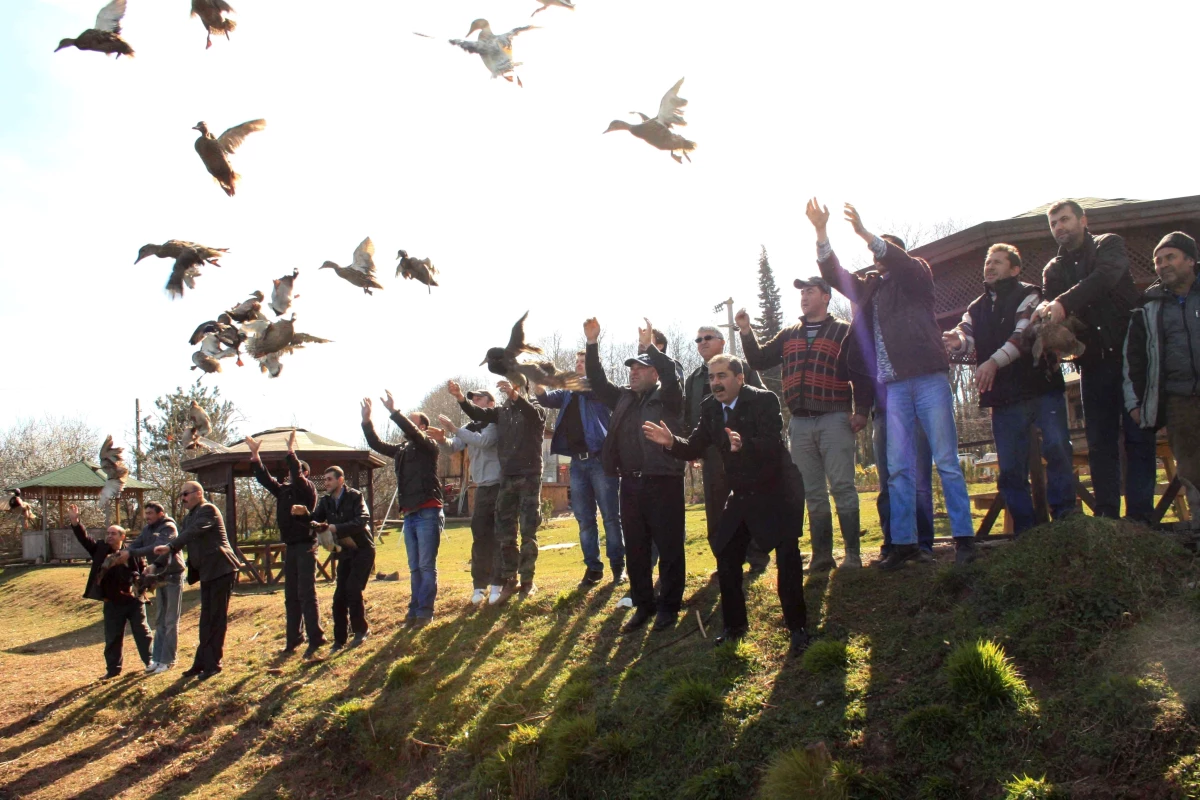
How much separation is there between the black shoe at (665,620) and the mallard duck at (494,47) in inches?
164

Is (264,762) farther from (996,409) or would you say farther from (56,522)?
(56,522)

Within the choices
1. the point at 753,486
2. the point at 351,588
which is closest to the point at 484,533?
the point at 351,588

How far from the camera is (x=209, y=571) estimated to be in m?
9.10

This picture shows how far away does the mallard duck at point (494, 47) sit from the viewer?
5.96 metres

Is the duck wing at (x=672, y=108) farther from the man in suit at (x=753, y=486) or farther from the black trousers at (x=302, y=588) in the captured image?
the black trousers at (x=302, y=588)

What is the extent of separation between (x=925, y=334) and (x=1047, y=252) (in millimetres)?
3111

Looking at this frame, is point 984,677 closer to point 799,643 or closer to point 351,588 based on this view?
point 799,643

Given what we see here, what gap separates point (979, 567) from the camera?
511 centimetres

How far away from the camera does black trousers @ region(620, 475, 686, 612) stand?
20.9 feet

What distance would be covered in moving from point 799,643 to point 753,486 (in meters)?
1.04

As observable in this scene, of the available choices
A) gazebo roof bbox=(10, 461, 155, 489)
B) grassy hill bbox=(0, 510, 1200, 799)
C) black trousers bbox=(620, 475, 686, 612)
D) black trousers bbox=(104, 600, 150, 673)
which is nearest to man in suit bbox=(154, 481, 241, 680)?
grassy hill bbox=(0, 510, 1200, 799)

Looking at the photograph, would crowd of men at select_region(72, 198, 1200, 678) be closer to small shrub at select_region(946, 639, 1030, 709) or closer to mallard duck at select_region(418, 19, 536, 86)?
small shrub at select_region(946, 639, 1030, 709)

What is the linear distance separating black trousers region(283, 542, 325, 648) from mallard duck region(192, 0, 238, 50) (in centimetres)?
539

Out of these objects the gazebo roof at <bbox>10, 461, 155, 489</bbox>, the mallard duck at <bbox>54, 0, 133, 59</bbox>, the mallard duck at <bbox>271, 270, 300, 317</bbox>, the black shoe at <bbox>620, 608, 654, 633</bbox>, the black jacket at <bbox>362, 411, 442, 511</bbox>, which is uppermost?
the mallard duck at <bbox>54, 0, 133, 59</bbox>
